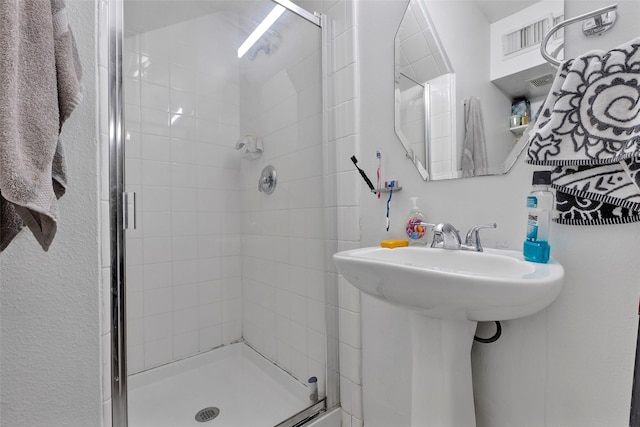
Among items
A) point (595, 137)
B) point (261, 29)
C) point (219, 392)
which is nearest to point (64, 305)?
point (219, 392)

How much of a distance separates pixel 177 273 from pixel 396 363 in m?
1.26

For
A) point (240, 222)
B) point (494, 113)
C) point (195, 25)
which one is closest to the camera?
point (494, 113)

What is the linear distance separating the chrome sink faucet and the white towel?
18 centimetres

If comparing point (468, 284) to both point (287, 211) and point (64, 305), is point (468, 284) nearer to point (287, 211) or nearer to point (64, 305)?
point (64, 305)

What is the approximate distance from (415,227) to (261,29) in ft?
4.17

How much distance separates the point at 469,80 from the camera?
3.21 feet

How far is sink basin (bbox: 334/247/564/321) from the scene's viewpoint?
59cm

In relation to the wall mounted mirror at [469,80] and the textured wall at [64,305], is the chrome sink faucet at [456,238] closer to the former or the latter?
the wall mounted mirror at [469,80]

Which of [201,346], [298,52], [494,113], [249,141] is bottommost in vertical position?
[201,346]

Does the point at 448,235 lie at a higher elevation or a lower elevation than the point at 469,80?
lower

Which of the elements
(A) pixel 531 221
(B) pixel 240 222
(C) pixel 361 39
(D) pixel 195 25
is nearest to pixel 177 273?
(B) pixel 240 222

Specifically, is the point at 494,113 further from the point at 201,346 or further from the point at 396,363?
the point at 201,346

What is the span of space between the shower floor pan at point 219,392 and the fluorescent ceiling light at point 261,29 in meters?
1.74

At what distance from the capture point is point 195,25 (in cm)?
173
